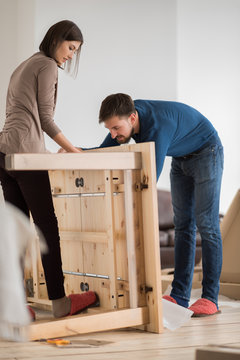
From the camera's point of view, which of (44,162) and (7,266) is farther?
(44,162)

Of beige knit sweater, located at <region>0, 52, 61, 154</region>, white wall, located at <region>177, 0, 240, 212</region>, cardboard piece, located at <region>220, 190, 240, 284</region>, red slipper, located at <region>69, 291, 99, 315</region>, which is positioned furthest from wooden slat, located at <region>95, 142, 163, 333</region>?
white wall, located at <region>177, 0, 240, 212</region>

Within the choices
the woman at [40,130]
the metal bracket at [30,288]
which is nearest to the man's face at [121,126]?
the woman at [40,130]

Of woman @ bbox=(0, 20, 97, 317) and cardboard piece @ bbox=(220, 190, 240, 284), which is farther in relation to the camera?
cardboard piece @ bbox=(220, 190, 240, 284)

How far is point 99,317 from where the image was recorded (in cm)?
203

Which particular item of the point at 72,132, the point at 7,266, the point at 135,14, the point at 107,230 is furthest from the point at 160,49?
the point at 7,266

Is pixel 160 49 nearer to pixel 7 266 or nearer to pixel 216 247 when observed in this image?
pixel 216 247

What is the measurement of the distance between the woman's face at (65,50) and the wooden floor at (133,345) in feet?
3.32

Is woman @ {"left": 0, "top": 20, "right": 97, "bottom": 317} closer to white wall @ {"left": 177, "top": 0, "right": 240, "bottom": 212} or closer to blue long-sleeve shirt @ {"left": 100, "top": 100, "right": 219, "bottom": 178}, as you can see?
blue long-sleeve shirt @ {"left": 100, "top": 100, "right": 219, "bottom": 178}

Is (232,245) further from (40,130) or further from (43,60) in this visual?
(43,60)

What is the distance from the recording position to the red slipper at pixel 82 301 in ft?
6.92

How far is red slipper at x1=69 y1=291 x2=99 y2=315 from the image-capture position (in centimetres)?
211

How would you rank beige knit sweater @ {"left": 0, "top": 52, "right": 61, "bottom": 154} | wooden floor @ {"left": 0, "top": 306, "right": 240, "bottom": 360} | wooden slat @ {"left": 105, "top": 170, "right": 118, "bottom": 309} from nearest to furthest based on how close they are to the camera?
wooden floor @ {"left": 0, "top": 306, "right": 240, "bottom": 360}, beige knit sweater @ {"left": 0, "top": 52, "right": 61, "bottom": 154}, wooden slat @ {"left": 105, "top": 170, "right": 118, "bottom": 309}

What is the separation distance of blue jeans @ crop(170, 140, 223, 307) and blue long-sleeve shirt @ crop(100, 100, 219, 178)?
0.07 metres

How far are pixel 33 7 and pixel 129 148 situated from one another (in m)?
3.12
